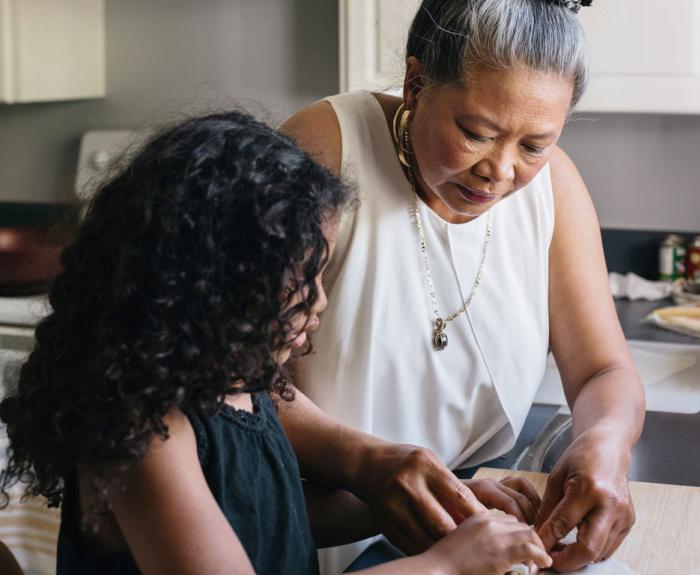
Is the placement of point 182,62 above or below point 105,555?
above

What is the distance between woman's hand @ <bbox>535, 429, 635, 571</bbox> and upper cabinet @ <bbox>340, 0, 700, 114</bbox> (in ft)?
3.67

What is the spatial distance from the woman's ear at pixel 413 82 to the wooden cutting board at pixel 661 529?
46 cm

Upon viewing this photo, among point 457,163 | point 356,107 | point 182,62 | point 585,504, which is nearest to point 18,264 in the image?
point 182,62

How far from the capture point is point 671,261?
8.11 ft

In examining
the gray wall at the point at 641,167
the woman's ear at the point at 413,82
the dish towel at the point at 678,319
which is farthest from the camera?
the gray wall at the point at 641,167

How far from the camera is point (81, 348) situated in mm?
909

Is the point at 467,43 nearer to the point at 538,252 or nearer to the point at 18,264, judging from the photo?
the point at 538,252

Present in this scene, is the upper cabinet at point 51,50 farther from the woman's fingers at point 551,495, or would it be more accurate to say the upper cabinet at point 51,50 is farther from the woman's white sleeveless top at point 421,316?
the woman's fingers at point 551,495

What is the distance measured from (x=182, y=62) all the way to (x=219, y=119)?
6.39 feet

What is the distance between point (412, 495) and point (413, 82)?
512mm

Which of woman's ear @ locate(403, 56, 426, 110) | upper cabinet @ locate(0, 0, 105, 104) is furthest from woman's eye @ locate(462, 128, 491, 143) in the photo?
upper cabinet @ locate(0, 0, 105, 104)

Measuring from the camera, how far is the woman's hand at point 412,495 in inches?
42.5

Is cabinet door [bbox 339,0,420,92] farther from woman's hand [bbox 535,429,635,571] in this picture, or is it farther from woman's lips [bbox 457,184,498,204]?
woman's hand [bbox 535,429,635,571]

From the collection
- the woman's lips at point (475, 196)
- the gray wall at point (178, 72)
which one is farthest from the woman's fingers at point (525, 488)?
the gray wall at point (178, 72)
